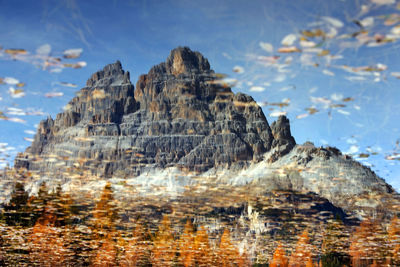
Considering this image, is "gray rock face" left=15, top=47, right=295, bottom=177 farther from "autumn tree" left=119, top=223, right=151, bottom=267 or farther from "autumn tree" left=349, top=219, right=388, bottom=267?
"autumn tree" left=349, top=219, right=388, bottom=267

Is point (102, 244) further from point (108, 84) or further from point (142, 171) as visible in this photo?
point (108, 84)

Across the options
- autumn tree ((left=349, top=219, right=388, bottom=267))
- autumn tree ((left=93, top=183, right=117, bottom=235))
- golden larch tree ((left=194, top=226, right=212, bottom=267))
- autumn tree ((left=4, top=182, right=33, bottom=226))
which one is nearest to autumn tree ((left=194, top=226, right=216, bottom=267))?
golden larch tree ((left=194, top=226, right=212, bottom=267))

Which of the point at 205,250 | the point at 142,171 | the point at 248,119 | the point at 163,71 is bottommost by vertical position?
the point at 205,250

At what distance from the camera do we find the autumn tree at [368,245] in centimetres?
4988

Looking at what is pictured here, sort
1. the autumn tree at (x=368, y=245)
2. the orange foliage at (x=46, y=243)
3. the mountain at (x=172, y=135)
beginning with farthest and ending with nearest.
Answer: the mountain at (x=172, y=135) → the autumn tree at (x=368, y=245) → the orange foliage at (x=46, y=243)

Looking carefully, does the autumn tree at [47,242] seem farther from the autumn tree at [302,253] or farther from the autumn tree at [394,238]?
the autumn tree at [394,238]

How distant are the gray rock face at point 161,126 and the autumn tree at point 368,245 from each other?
106097 millimetres

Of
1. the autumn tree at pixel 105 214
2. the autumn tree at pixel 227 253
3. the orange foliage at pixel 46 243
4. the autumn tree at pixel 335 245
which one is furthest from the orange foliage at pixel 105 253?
the autumn tree at pixel 335 245

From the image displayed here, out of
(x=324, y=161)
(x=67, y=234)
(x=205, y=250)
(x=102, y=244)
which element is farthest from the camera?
(x=324, y=161)

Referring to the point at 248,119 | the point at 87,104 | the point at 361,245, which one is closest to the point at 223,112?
the point at 248,119

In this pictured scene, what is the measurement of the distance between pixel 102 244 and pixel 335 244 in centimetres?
2978

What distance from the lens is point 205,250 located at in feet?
218

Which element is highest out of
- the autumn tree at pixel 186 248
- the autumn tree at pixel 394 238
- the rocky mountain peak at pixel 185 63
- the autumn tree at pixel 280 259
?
the rocky mountain peak at pixel 185 63

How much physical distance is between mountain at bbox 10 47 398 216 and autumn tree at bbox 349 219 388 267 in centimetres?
8935
